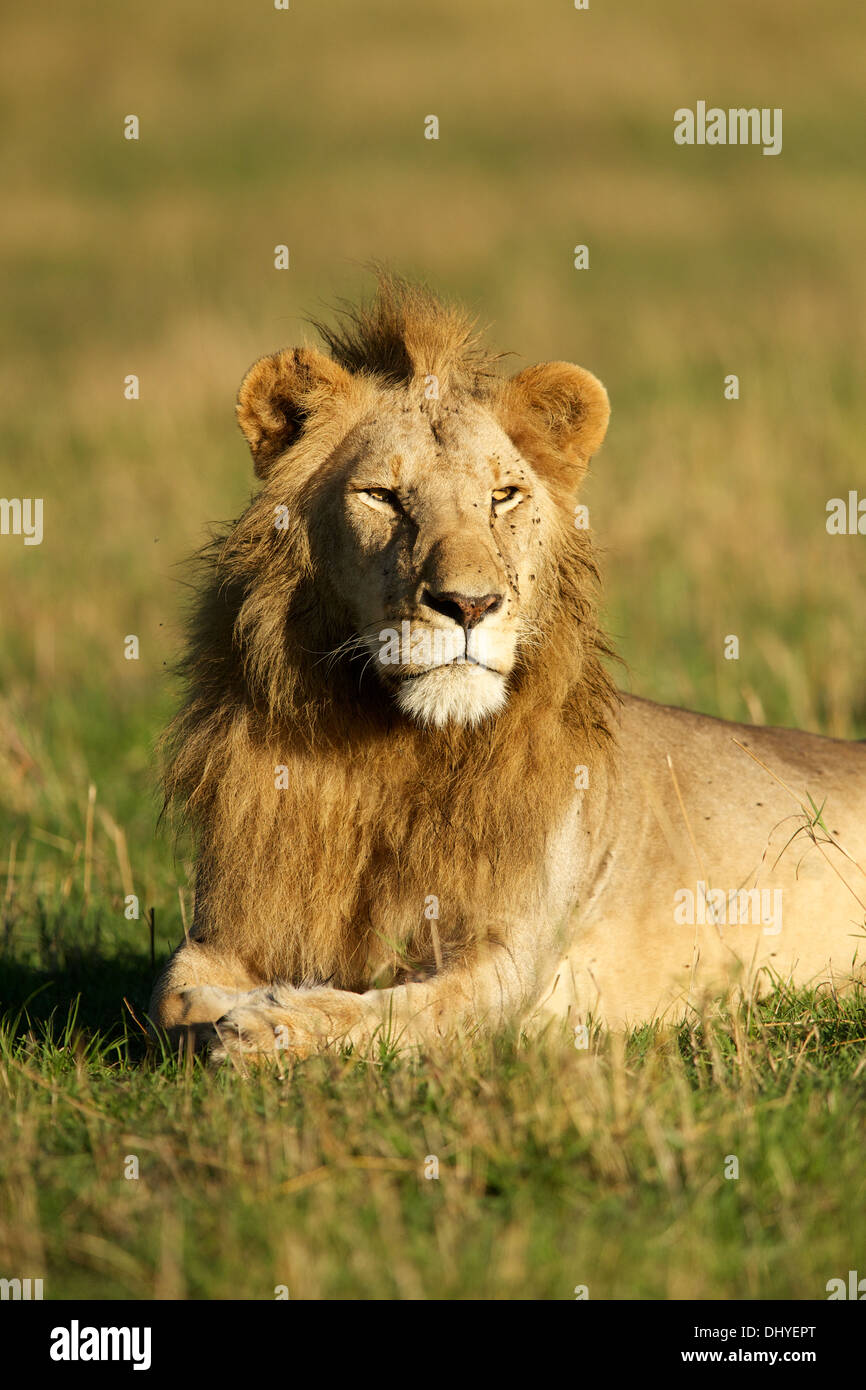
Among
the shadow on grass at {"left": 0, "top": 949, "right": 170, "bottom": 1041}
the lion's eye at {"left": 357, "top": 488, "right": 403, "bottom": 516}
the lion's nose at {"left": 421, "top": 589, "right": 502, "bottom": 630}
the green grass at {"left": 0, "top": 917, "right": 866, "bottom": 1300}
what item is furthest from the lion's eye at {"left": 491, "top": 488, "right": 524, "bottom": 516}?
the shadow on grass at {"left": 0, "top": 949, "right": 170, "bottom": 1041}

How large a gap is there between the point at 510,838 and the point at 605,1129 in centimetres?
135

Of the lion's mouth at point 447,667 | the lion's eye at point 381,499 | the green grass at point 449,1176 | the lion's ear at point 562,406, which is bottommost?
the green grass at point 449,1176

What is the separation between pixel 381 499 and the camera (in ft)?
15.6

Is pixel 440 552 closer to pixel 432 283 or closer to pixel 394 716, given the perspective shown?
pixel 394 716

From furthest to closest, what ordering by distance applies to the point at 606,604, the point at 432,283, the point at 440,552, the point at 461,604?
the point at 432,283
the point at 606,604
the point at 440,552
the point at 461,604

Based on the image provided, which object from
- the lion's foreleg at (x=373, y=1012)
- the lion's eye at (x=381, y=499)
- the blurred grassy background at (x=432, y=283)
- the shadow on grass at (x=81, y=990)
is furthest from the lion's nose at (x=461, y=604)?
the blurred grassy background at (x=432, y=283)

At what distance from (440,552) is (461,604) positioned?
0.19 meters

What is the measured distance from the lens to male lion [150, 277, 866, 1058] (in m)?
4.61

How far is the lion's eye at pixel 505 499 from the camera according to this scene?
15.8 ft

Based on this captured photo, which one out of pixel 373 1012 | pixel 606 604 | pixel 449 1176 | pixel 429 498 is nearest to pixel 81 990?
pixel 373 1012

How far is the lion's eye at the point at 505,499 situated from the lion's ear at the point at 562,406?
11.1 inches

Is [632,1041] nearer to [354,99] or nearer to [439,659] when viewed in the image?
[439,659]

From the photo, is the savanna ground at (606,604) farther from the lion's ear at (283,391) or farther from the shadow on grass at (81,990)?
the lion's ear at (283,391)
